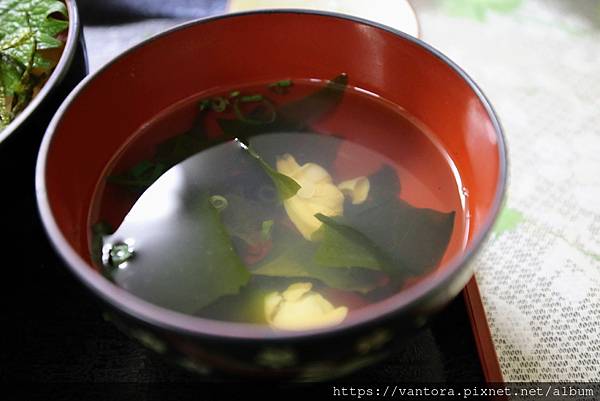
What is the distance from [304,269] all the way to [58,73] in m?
0.42

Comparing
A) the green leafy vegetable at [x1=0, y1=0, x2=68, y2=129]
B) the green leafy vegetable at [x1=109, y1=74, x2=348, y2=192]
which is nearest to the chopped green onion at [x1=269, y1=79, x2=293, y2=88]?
the green leafy vegetable at [x1=109, y1=74, x2=348, y2=192]

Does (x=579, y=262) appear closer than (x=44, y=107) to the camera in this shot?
No

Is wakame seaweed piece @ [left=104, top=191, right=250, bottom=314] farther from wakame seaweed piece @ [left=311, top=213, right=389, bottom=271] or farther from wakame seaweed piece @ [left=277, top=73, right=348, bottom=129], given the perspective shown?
wakame seaweed piece @ [left=277, top=73, right=348, bottom=129]

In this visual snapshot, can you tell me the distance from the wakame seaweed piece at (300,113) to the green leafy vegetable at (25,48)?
29 centimetres

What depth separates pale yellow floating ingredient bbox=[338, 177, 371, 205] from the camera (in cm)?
86

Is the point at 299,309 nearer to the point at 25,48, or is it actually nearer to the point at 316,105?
the point at 316,105

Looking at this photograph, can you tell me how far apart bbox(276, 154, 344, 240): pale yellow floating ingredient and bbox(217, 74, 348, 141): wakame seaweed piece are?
0.24 ft

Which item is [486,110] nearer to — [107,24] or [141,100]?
[141,100]

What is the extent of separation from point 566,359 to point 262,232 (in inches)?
17.4

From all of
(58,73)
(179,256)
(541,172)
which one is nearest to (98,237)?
(179,256)

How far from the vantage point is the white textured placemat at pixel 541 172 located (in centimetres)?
80

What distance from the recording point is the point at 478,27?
1371 mm

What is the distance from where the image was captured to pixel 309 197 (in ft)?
2.83

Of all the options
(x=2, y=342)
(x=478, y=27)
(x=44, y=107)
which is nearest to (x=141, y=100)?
(x=44, y=107)
